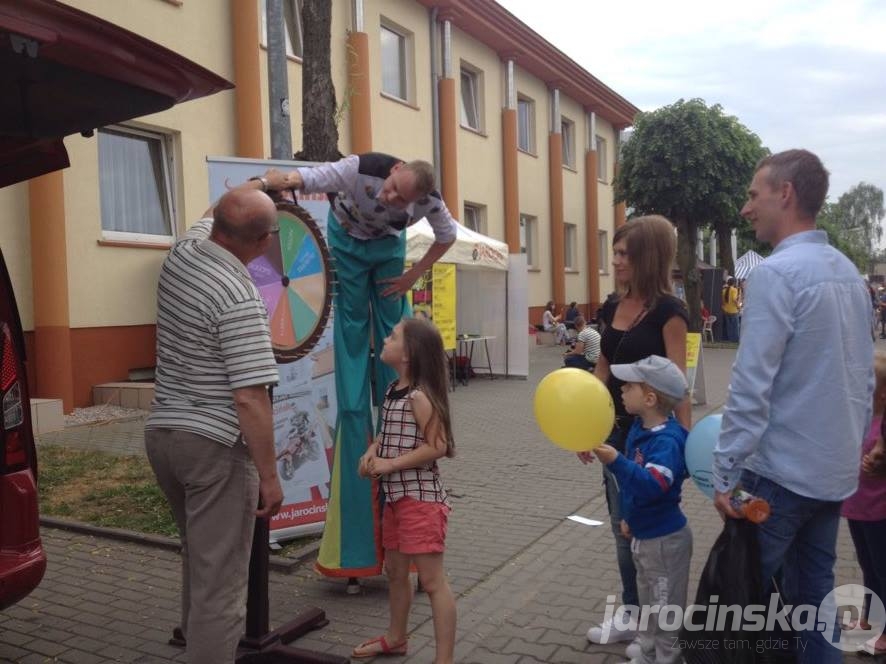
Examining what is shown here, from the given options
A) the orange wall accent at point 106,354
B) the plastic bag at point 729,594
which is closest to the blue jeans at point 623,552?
the plastic bag at point 729,594

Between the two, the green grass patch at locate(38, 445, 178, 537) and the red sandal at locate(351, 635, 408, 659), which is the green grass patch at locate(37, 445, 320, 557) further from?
the red sandal at locate(351, 635, 408, 659)

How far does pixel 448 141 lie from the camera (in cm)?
1805

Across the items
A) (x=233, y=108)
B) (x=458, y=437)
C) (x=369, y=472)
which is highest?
(x=233, y=108)

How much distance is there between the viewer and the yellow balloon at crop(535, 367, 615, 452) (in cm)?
312

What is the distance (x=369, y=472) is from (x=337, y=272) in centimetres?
116

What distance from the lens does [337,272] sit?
4.16 metres

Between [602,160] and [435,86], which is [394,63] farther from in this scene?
[602,160]

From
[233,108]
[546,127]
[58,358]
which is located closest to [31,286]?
[58,358]

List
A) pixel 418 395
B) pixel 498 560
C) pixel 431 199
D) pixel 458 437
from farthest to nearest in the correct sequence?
pixel 458 437, pixel 498 560, pixel 431 199, pixel 418 395

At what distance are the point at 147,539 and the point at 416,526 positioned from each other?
104 inches

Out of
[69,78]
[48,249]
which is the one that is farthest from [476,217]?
[69,78]

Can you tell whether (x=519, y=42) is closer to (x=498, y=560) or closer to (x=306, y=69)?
(x=306, y=69)

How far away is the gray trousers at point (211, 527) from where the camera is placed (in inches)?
111

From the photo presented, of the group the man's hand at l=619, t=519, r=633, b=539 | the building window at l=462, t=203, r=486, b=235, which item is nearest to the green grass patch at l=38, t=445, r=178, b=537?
the man's hand at l=619, t=519, r=633, b=539
